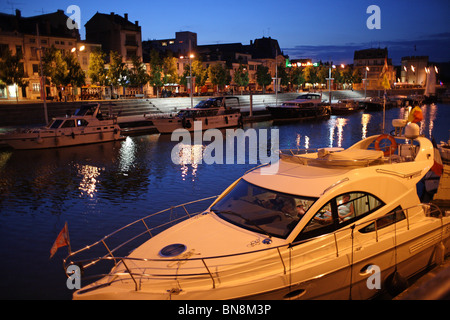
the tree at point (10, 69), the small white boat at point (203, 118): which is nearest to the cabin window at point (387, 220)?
the small white boat at point (203, 118)

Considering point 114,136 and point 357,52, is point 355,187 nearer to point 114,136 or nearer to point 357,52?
point 114,136

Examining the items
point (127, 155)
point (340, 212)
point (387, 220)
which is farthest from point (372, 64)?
point (340, 212)

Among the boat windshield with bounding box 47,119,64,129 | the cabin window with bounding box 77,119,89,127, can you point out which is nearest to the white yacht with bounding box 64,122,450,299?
the boat windshield with bounding box 47,119,64,129

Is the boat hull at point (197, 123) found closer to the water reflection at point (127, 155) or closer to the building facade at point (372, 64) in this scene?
the water reflection at point (127, 155)

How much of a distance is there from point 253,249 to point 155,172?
1460 centimetres

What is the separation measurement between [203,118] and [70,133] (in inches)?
524

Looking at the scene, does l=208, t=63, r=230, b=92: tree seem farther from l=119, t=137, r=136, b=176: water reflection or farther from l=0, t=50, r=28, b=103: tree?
l=119, t=137, r=136, b=176: water reflection

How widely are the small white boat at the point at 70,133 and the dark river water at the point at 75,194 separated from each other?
92cm

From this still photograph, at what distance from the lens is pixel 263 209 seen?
7164 millimetres

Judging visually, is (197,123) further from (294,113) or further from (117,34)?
(117,34)

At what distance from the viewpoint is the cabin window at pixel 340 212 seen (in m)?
6.54

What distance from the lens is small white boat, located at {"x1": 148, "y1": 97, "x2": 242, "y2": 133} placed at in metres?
35.5

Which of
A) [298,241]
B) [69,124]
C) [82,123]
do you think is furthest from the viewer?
[82,123]
